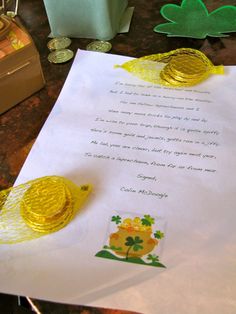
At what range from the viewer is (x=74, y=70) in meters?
0.53

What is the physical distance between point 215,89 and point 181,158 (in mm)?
134

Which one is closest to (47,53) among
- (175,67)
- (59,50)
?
(59,50)

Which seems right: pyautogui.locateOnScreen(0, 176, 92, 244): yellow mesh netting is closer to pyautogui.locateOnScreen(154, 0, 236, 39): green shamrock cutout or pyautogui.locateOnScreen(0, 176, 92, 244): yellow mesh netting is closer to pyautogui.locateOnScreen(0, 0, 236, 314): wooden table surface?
pyautogui.locateOnScreen(0, 0, 236, 314): wooden table surface

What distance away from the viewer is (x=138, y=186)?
39 centimetres

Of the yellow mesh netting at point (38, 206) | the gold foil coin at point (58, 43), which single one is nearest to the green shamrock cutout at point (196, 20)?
the gold foil coin at point (58, 43)

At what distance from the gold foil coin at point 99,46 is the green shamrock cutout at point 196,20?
9 cm

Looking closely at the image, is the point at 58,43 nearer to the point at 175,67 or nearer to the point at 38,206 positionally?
the point at 175,67

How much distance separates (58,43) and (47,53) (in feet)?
0.09

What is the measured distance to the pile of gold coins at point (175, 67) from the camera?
0.49 m

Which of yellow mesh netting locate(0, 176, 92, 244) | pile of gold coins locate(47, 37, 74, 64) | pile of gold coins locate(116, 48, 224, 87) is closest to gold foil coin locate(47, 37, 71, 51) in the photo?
pile of gold coins locate(47, 37, 74, 64)

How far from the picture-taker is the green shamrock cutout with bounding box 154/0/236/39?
57 cm

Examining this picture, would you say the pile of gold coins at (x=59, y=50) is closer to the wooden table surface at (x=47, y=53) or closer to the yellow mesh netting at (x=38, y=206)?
the wooden table surface at (x=47, y=53)

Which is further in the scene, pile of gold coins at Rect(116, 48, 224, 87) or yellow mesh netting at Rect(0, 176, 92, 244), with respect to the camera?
pile of gold coins at Rect(116, 48, 224, 87)

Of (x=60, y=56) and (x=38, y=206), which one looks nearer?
(x=38, y=206)
